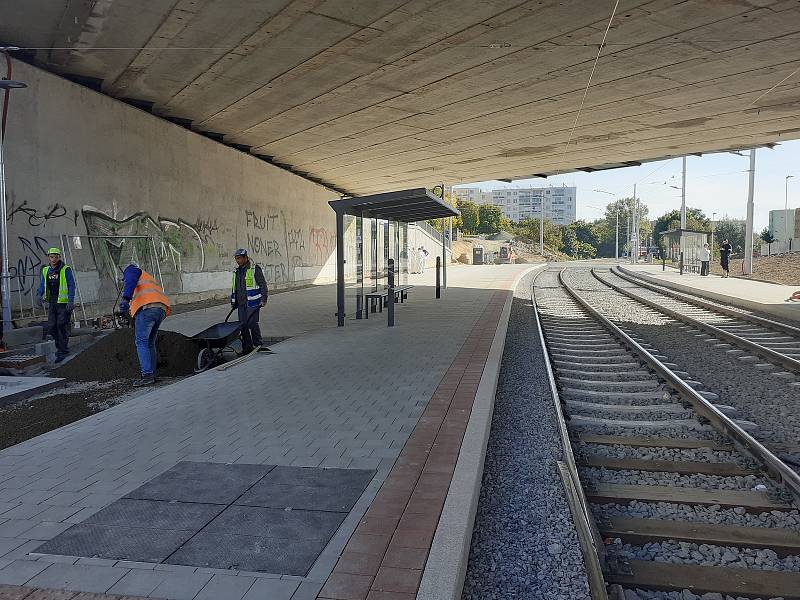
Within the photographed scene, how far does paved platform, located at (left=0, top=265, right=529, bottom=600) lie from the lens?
3.13m

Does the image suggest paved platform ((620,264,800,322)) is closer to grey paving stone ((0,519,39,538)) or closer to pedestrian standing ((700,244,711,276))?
pedestrian standing ((700,244,711,276))

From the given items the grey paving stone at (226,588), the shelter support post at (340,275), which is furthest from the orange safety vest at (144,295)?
the grey paving stone at (226,588)

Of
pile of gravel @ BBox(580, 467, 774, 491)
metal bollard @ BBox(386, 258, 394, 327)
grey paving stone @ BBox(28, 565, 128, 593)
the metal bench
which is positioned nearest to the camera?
grey paving stone @ BBox(28, 565, 128, 593)

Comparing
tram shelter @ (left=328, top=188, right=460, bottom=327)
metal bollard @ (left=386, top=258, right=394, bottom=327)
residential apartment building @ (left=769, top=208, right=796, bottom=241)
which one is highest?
residential apartment building @ (left=769, top=208, right=796, bottom=241)

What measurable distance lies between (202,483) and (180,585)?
1394 millimetres

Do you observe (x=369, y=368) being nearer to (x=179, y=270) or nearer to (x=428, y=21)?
(x=428, y=21)

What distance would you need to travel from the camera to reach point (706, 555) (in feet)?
12.0

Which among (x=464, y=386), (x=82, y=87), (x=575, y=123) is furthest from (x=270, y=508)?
(x=575, y=123)

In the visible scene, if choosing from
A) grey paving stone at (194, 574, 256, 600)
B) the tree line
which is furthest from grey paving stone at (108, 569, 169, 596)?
the tree line

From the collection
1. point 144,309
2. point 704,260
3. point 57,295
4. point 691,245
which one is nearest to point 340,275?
point 57,295

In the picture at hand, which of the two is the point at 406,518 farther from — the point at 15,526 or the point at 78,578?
the point at 15,526

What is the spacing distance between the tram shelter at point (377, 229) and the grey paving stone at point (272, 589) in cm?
950

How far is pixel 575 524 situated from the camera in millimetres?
3926

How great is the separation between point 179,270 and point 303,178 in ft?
37.8
